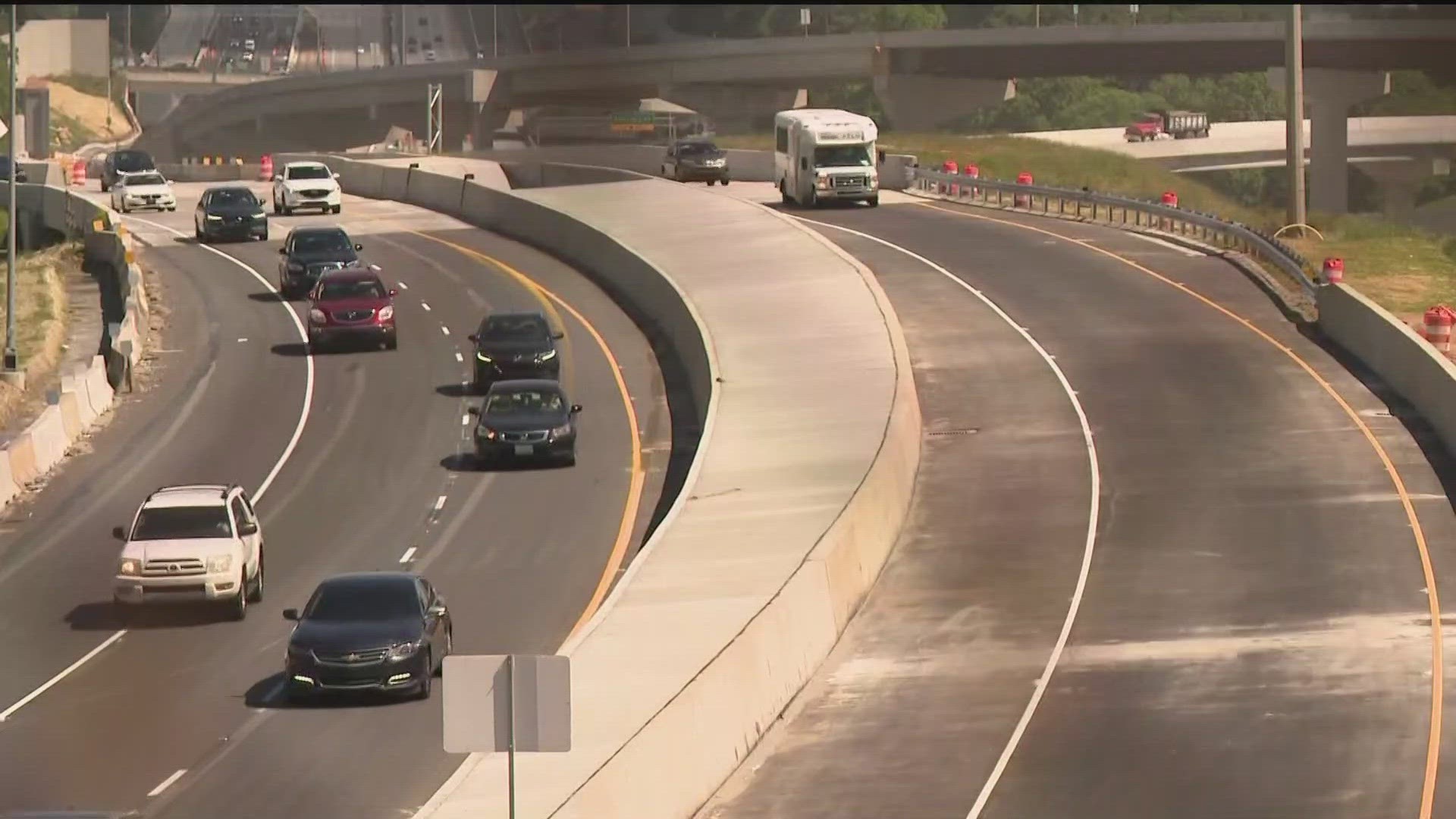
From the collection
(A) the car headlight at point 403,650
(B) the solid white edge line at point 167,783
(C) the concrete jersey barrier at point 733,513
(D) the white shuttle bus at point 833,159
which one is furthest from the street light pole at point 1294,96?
(B) the solid white edge line at point 167,783

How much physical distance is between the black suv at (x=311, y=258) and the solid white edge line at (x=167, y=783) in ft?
123

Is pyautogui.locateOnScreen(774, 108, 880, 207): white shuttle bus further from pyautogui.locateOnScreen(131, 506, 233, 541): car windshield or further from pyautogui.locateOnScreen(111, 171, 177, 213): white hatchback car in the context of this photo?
pyautogui.locateOnScreen(131, 506, 233, 541): car windshield

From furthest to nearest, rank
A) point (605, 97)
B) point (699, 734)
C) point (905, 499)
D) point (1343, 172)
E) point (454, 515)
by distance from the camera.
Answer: point (605, 97), point (1343, 172), point (454, 515), point (905, 499), point (699, 734)

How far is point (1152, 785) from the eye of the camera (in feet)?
73.9

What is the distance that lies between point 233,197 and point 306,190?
5164mm

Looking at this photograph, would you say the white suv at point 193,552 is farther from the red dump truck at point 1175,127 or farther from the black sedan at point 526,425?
the red dump truck at point 1175,127

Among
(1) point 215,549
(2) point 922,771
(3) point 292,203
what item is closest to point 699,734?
(2) point 922,771

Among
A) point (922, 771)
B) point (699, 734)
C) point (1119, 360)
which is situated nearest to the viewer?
point (699, 734)

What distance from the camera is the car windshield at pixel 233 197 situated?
73.9 m

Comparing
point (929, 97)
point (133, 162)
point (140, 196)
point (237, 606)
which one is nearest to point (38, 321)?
point (140, 196)

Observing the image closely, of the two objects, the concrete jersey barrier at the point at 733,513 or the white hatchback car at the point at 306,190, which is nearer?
the concrete jersey barrier at the point at 733,513

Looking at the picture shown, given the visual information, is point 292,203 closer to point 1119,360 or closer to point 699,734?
point 1119,360

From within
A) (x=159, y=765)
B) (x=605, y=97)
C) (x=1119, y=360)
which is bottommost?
(x=159, y=765)

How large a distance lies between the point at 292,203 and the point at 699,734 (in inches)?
2365
